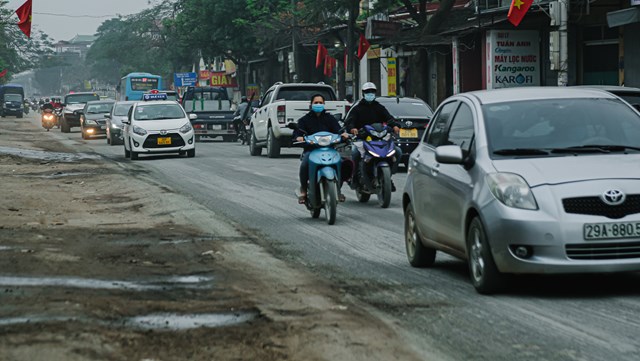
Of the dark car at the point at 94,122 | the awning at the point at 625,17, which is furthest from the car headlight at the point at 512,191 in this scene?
the dark car at the point at 94,122

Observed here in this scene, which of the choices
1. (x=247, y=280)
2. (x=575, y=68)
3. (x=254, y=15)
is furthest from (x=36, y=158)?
(x=254, y=15)

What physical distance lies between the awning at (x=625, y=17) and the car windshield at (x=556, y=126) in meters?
19.4

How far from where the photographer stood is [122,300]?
27.4 ft

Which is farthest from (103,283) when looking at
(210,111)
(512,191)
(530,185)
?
(210,111)

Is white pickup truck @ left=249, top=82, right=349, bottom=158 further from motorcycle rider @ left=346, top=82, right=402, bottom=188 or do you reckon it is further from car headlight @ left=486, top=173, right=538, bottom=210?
car headlight @ left=486, top=173, right=538, bottom=210

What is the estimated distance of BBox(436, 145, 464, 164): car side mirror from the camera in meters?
9.12

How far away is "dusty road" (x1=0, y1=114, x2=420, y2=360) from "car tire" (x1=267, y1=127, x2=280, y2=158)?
17.1 m

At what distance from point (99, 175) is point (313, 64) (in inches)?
2110

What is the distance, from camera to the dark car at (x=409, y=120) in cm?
2591

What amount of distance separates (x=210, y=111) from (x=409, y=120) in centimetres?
2415

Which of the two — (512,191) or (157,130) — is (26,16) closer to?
(157,130)

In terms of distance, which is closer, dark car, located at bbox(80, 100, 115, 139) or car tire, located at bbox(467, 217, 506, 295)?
car tire, located at bbox(467, 217, 506, 295)

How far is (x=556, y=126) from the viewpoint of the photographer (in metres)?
9.32

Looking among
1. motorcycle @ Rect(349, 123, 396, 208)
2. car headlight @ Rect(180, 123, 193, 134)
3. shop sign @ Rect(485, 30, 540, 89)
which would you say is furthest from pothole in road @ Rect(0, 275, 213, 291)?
shop sign @ Rect(485, 30, 540, 89)
